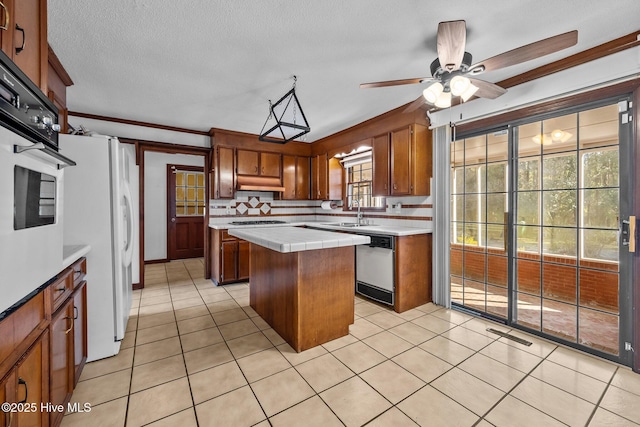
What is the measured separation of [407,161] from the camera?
341 cm

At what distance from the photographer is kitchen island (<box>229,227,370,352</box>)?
2.27 meters

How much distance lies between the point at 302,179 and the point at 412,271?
9.09ft

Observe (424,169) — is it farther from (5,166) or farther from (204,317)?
(5,166)

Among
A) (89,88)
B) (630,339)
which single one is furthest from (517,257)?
(89,88)

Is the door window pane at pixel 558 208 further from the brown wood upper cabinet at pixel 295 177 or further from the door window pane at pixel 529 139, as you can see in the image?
the brown wood upper cabinet at pixel 295 177

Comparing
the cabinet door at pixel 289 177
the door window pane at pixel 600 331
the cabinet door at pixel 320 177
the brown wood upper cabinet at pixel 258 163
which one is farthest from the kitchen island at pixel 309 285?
the cabinet door at pixel 320 177

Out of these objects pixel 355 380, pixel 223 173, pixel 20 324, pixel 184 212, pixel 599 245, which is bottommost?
pixel 355 380

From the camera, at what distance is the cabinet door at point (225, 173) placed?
14.3 feet

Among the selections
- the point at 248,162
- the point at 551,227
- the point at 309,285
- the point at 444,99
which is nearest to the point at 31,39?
the point at 309,285

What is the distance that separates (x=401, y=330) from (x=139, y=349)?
7.66 feet

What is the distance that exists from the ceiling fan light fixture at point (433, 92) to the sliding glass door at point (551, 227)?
48.3 inches

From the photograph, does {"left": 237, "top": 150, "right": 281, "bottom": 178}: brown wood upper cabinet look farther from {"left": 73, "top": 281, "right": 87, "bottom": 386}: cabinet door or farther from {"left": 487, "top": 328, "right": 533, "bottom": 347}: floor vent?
{"left": 487, "top": 328, "right": 533, "bottom": 347}: floor vent

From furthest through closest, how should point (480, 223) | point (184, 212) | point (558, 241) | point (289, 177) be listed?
1. point (184, 212)
2. point (289, 177)
3. point (480, 223)
4. point (558, 241)

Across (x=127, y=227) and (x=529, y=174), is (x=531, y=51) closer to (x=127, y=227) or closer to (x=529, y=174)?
(x=529, y=174)
